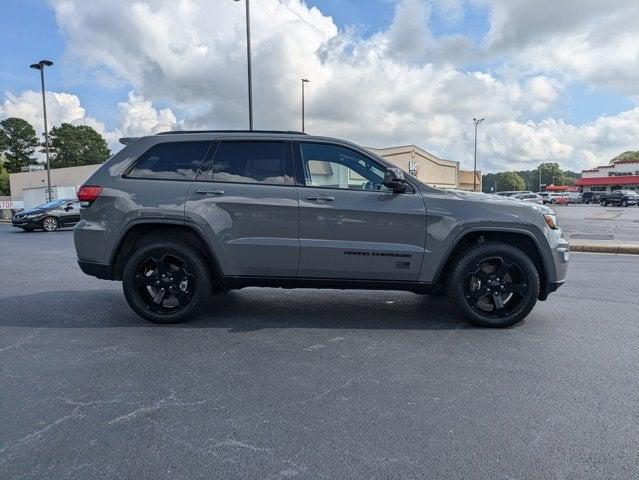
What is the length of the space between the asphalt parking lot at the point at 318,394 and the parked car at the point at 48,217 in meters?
16.4

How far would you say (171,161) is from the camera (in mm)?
4750

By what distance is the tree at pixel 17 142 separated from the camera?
3922 inches

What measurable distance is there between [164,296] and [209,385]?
1.74 m

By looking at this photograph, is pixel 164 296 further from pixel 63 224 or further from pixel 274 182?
pixel 63 224

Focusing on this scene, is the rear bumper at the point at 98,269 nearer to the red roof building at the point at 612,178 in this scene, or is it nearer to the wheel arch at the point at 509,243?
the wheel arch at the point at 509,243

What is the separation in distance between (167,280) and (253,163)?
1.48 m

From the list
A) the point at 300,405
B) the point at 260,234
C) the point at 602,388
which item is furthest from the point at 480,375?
the point at 260,234

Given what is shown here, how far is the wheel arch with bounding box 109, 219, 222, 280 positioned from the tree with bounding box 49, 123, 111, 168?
107 m

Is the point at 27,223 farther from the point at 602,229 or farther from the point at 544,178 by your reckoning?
the point at 544,178

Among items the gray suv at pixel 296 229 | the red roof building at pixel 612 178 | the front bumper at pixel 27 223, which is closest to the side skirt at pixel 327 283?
the gray suv at pixel 296 229

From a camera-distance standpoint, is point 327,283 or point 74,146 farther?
point 74,146

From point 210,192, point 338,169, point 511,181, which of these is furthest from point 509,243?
point 511,181

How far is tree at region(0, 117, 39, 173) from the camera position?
327 ft

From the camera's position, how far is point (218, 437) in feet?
8.60
